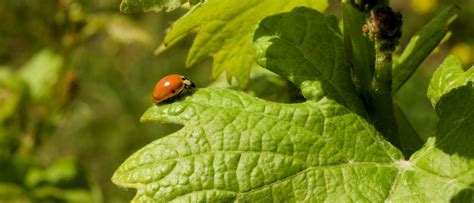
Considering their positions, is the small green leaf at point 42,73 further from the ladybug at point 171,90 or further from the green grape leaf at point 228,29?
the ladybug at point 171,90

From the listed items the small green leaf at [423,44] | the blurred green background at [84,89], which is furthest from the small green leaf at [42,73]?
the small green leaf at [423,44]

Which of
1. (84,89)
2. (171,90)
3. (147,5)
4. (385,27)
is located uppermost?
(84,89)

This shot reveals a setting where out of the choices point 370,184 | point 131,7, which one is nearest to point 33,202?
point 131,7

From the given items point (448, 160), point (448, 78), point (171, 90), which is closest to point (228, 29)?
point (171, 90)

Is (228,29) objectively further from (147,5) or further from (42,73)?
(42,73)

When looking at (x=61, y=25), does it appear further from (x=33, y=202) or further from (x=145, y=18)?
(x=145, y=18)

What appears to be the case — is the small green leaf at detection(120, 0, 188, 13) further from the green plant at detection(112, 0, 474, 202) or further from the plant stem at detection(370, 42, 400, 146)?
the plant stem at detection(370, 42, 400, 146)

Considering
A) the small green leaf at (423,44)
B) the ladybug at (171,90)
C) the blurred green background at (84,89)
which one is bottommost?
the small green leaf at (423,44)
